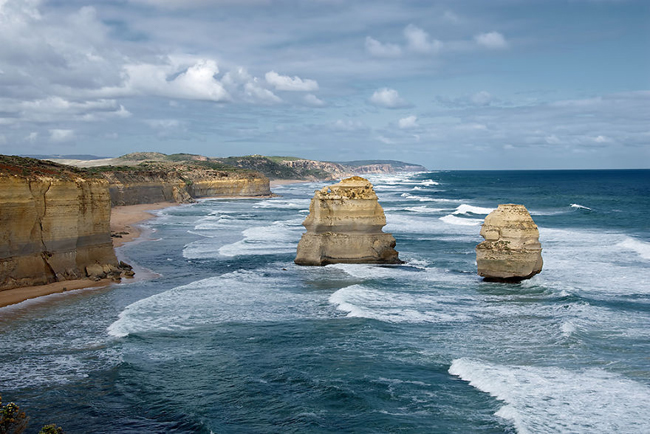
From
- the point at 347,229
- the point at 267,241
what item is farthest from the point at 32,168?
the point at 267,241

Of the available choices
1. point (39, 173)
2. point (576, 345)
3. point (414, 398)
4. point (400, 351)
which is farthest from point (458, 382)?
point (39, 173)

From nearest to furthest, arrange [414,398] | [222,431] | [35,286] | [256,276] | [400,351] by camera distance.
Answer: [222,431], [414,398], [400,351], [35,286], [256,276]

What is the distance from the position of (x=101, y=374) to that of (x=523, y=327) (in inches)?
485

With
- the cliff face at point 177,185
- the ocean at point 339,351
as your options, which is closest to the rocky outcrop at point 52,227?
the ocean at point 339,351

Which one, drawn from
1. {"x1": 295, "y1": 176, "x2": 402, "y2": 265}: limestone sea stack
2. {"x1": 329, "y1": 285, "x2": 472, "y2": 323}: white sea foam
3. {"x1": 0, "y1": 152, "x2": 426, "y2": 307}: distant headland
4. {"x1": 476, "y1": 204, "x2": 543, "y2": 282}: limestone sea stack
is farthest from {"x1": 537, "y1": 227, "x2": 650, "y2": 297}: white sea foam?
{"x1": 0, "y1": 152, "x2": 426, "y2": 307}: distant headland

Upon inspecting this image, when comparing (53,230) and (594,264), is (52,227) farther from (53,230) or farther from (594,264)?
(594,264)

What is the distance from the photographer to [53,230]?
83.9ft

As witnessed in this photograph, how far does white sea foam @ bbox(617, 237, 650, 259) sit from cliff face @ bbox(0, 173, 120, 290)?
27.4 meters

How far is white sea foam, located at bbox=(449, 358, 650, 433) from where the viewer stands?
1253 centimetres

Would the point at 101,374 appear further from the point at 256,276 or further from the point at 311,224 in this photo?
the point at 311,224

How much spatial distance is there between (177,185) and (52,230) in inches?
2408

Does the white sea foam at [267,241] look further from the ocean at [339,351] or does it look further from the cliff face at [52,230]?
the cliff face at [52,230]

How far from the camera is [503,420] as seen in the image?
42.3 feet

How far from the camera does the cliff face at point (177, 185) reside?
7499 cm
